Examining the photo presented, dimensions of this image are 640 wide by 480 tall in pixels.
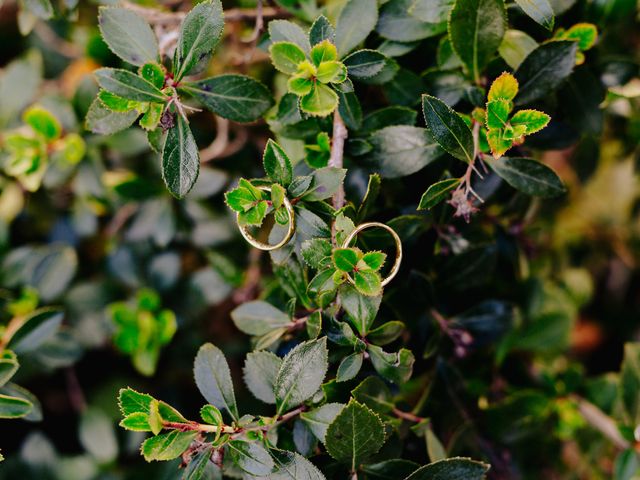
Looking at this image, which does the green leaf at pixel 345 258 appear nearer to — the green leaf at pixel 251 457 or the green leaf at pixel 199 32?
the green leaf at pixel 251 457

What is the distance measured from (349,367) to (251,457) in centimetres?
21

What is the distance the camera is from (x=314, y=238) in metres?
0.89

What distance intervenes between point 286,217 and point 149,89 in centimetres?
32

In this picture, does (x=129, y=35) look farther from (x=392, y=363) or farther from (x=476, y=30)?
(x=392, y=363)

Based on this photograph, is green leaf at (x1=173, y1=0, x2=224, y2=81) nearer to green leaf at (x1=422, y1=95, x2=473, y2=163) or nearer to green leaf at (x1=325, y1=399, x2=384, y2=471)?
green leaf at (x1=422, y1=95, x2=473, y2=163)

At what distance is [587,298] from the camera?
187 centimetres

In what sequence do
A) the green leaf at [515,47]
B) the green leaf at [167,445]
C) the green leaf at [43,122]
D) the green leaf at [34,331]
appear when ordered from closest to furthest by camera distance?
1. the green leaf at [167,445]
2. the green leaf at [515,47]
3. the green leaf at [34,331]
4. the green leaf at [43,122]

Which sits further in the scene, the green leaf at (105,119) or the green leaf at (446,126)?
the green leaf at (105,119)

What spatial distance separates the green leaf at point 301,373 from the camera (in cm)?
87

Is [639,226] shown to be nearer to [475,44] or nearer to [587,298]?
[587,298]

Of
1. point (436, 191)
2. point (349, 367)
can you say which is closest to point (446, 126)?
point (436, 191)

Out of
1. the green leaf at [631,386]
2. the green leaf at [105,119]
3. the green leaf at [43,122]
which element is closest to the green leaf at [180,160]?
the green leaf at [105,119]

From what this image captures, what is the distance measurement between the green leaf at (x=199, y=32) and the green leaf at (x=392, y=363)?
598mm

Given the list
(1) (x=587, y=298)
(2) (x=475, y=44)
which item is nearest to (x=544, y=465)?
(1) (x=587, y=298)
